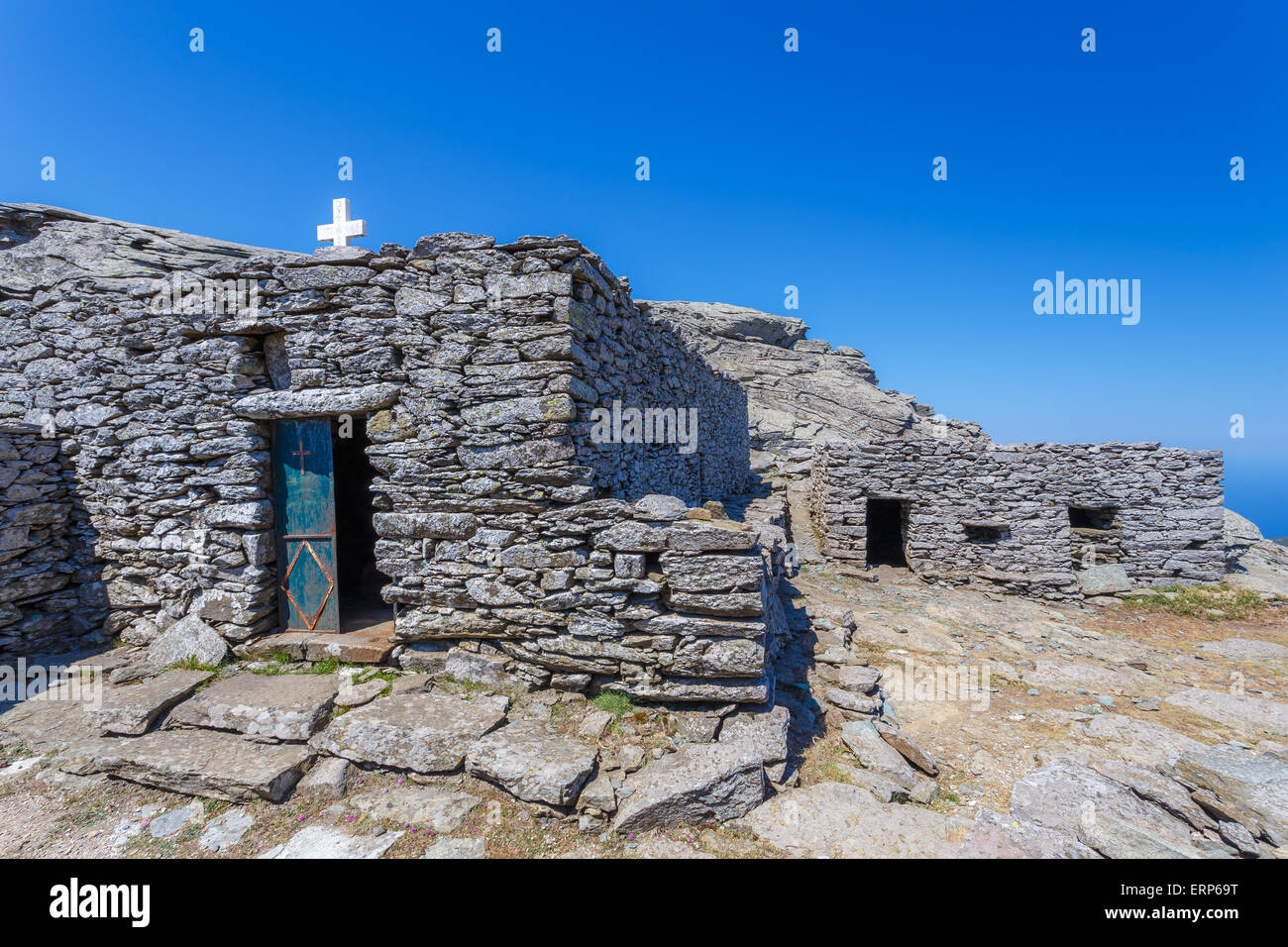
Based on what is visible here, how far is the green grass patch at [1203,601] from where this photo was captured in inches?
452

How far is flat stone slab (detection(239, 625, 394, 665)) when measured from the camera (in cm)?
575

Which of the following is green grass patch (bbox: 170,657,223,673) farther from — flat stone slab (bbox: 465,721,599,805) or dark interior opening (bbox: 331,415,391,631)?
flat stone slab (bbox: 465,721,599,805)

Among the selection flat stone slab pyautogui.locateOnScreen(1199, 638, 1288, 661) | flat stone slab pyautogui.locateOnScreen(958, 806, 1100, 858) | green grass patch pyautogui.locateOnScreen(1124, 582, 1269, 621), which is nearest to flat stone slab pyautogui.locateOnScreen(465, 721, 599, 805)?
flat stone slab pyautogui.locateOnScreen(958, 806, 1100, 858)

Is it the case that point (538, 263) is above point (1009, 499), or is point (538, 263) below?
above

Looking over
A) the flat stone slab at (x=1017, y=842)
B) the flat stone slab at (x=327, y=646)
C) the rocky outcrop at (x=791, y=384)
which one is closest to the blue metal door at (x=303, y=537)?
the flat stone slab at (x=327, y=646)

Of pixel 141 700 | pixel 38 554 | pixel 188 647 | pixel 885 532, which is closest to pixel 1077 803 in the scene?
pixel 141 700

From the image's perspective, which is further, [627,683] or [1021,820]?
[627,683]

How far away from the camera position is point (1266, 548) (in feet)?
52.9

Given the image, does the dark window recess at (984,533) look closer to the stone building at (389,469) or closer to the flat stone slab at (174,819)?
the stone building at (389,469)

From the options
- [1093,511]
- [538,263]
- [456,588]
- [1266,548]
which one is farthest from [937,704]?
[1266,548]

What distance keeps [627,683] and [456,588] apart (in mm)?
2210
